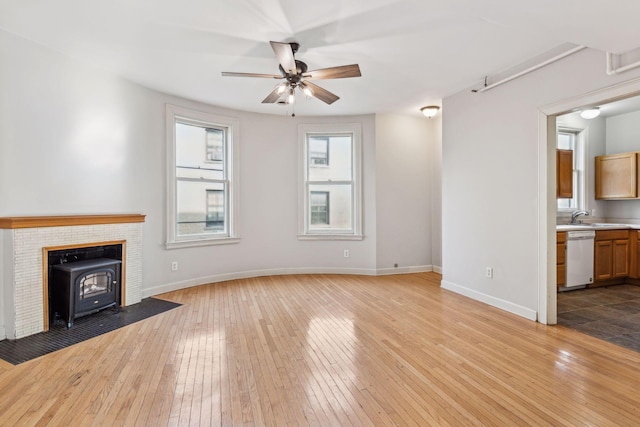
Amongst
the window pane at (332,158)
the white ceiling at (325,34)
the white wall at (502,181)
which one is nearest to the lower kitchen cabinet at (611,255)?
A: the white wall at (502,181)

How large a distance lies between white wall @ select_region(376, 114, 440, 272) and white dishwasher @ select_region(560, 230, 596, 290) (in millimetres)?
2013

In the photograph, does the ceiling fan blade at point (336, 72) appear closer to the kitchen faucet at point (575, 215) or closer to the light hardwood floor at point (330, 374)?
the light hardwood floor at point (330, 374)

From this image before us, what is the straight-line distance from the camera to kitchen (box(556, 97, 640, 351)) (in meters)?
4.00

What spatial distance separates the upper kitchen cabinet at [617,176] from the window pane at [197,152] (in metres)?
6.26

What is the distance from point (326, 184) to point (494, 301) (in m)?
3.14

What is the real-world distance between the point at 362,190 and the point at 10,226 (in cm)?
447

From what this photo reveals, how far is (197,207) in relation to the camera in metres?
5.02

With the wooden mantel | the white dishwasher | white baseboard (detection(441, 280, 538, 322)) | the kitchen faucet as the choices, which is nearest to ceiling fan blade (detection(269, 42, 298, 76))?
the wooden mantel

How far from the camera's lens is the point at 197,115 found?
191 inches

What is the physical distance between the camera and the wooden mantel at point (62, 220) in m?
2.91

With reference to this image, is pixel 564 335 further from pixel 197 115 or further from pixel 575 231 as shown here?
pixel 197 115

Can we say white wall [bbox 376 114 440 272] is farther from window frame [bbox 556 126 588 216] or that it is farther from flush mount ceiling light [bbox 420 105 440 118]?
window frame [bbox 556 126 588 216]

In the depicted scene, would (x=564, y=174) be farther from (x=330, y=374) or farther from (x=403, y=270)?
(x=330, y=374)

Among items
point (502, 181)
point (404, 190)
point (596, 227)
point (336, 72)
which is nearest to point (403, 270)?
point (404, 190)
